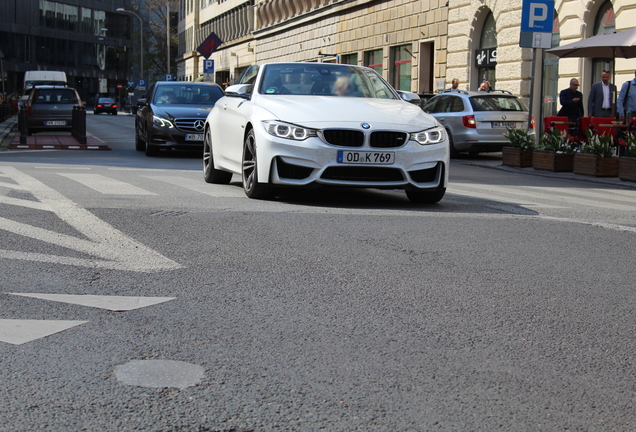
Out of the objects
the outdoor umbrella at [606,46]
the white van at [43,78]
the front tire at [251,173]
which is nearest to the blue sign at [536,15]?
the outdoor umbrella at [606,46]

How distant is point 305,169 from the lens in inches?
374

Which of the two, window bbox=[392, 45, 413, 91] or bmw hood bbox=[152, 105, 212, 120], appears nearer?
bmw hood bbox=[152, 105, 212, 120]

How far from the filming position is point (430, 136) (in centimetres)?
967

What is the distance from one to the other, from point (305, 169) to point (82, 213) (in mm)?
2215

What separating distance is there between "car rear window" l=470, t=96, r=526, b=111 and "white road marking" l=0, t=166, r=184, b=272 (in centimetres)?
1355

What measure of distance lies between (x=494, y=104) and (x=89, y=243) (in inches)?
627

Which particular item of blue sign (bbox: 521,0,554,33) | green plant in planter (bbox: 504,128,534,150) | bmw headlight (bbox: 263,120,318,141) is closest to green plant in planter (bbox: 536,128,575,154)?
green plant in planter (bbox: 504,128,534,150)

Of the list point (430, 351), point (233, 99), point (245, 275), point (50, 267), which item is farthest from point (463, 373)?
point (233, 99)

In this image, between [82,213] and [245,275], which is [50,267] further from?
[82,213]

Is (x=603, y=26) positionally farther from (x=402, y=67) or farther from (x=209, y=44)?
(x=402, y=67)

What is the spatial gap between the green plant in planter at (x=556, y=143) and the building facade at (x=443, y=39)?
2.70 feet

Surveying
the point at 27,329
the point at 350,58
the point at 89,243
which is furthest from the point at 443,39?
the point at 27,329

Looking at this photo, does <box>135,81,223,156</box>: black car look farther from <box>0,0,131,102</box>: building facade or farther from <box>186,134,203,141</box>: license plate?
<box>0,0,131,102</box>: building facade

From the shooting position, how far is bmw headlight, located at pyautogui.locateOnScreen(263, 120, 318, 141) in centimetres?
938
